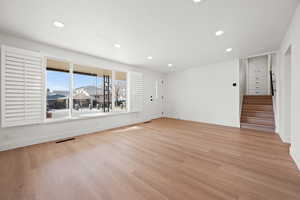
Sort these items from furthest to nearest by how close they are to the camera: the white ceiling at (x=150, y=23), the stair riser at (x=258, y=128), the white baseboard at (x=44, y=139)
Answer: the stair riser at (x=258, y=128)
the white baseboard at (x=44, y=139)
the white ceiling at (x=150, y=23)

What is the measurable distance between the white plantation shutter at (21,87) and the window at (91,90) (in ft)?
2.91

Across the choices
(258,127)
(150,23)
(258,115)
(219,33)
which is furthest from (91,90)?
(258,115)

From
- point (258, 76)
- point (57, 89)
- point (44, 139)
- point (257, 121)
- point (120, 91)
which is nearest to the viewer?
point (44, 139)

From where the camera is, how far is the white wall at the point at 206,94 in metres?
4.56

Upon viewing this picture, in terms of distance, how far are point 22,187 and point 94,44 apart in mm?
3042

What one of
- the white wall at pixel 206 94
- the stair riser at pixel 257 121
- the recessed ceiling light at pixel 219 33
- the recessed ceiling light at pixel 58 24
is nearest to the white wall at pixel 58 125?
the recessed ceiling light at pixel 58 24

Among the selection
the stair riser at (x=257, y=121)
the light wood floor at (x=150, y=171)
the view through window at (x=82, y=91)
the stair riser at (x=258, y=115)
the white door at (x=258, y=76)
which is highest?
the white door at (x=258, y=76)

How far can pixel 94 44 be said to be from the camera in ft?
10.1

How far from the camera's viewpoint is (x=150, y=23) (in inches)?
87.4

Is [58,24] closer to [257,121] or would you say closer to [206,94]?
[206,94]

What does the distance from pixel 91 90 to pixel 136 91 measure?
1797 millimetres

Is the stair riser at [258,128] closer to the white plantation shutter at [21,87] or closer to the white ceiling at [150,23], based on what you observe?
the white ceiling at [150,23]

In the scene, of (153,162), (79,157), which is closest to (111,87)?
(79,157)

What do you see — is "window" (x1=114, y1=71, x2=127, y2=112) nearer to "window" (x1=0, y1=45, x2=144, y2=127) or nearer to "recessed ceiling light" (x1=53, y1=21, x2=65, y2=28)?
"window" (x1=0, y1=45, x2=144, y2=127)
